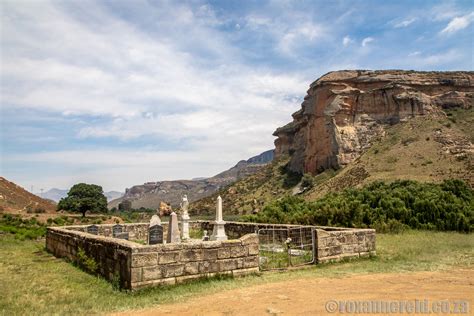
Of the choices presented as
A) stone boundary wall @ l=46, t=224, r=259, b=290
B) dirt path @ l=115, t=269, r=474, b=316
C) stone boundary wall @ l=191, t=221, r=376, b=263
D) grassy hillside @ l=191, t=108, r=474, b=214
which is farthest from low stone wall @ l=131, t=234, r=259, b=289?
grassy hillside @ l=191, t=108, r=474, b=214

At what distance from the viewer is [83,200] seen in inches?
1871

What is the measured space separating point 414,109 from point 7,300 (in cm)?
6510

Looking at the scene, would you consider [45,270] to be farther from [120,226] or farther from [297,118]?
[297,118]

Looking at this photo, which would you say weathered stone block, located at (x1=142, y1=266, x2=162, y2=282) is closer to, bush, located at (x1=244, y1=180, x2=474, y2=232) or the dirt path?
the dirt path

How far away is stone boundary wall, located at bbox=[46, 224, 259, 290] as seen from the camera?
7.88 metres

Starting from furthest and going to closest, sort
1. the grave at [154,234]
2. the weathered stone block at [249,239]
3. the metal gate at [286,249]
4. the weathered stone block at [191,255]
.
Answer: the grave at [154,234]
the metal gate at [286,249]
the weathered stone block at [249,239]
the weathered stone block at [191,255]

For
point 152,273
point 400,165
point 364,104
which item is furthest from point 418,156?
point 152,273

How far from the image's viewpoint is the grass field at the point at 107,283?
275 inches

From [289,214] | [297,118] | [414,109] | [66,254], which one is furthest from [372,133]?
[66,254]

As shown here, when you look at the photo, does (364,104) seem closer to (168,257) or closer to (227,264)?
(227,264)

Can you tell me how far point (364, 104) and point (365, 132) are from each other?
5282 millimetres

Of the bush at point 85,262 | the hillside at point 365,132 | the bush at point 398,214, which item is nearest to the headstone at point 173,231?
the bush at point 85,262

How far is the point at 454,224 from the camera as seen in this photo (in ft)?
62.0

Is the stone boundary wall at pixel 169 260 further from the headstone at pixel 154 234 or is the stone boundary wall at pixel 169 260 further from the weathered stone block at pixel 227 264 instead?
the headstone at pixel 154 234
